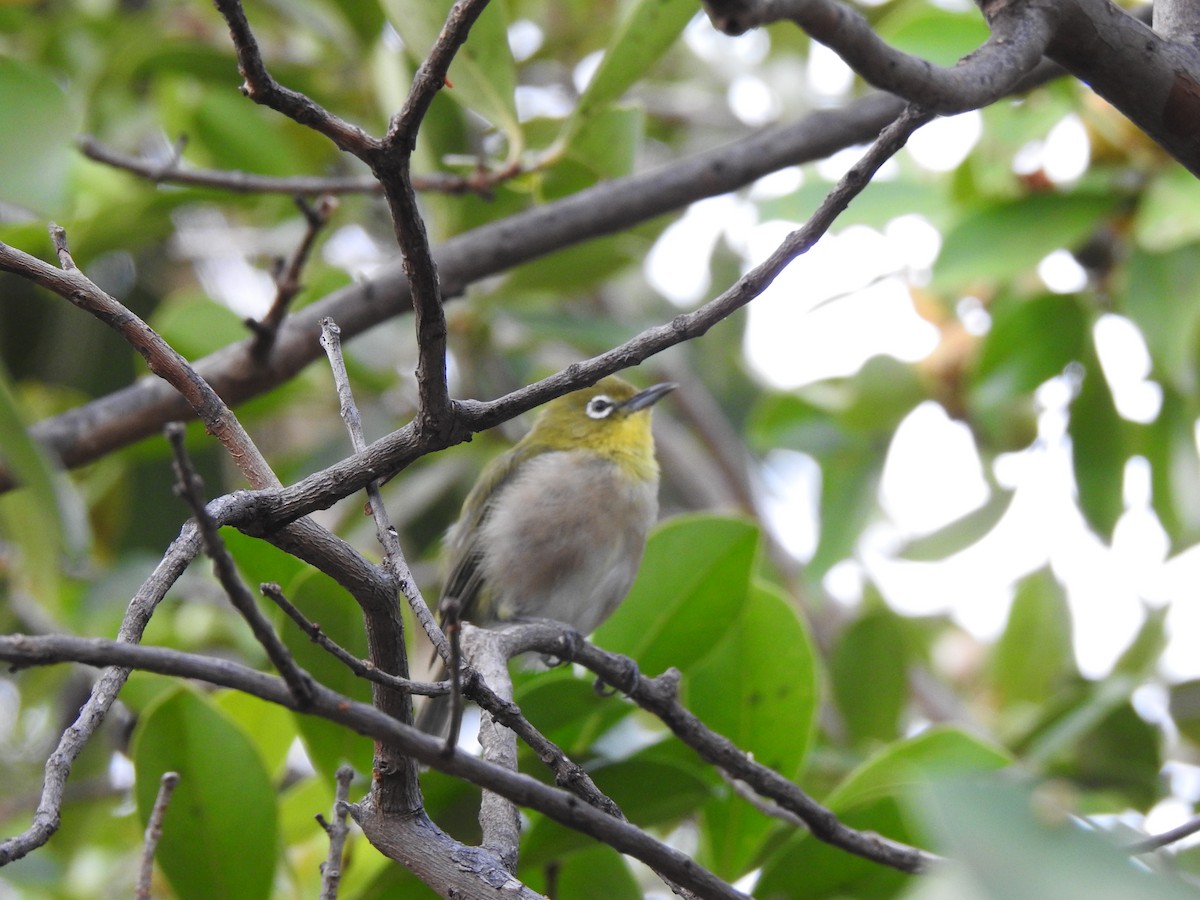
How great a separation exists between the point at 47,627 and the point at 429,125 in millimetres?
2157

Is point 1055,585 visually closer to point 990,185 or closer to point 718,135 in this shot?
point 990,185

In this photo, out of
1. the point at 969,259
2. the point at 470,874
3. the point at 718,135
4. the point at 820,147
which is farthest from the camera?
the point at 718,135

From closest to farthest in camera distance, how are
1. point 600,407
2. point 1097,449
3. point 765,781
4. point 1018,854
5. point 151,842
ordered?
1. point 1018,854
2. point 151,842
3. point 765,781
4. point 1097,449
5. point 600,407

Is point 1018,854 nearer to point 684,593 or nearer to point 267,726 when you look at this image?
point 684,593

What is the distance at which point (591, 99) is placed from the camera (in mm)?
3260

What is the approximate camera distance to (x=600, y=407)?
471cm

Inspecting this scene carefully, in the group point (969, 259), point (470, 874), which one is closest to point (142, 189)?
point (969, 259)

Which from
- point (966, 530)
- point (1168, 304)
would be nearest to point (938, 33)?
point (1168, 304)

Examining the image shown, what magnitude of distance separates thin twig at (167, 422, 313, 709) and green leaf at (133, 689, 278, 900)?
137 centimetres

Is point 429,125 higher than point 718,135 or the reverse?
the reverse

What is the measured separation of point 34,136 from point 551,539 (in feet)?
6.71

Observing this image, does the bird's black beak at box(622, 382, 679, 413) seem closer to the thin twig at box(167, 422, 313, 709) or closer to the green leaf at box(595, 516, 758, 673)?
the green leaf at box(595, 516, 758, 673)

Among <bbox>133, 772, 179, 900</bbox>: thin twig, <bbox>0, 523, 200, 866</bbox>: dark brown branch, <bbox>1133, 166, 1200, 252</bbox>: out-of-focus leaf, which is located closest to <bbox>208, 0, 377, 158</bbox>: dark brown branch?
<bbox>0, 523, 200, 866</bbox>: dark brown branch

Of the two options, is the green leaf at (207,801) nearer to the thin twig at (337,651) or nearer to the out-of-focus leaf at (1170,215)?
the thin twig at (337,651)
